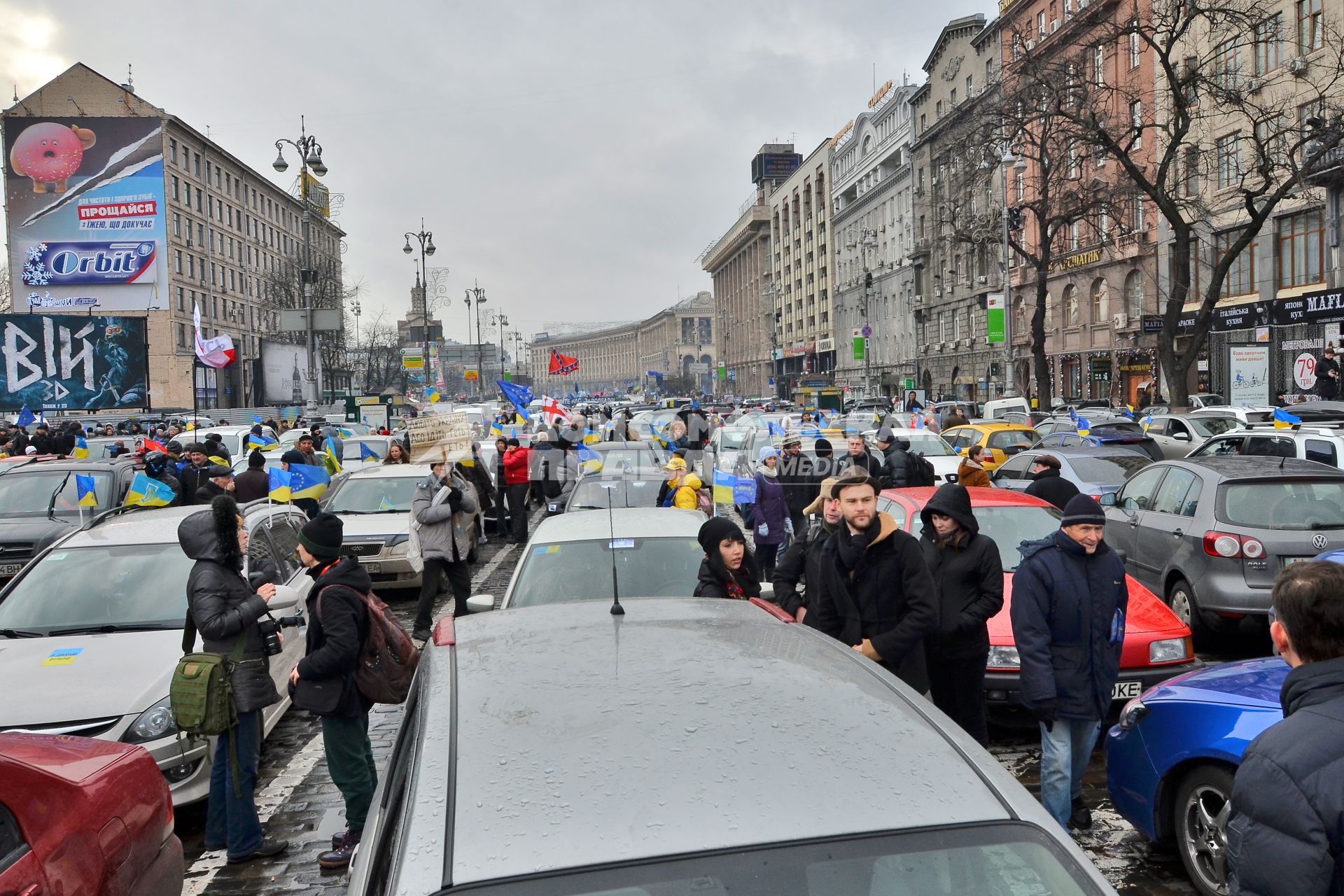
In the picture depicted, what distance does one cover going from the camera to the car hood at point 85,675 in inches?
216

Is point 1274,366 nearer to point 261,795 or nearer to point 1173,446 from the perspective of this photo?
point 1173,446

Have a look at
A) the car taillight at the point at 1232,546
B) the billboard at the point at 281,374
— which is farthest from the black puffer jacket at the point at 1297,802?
the billboard at the point at 281,374

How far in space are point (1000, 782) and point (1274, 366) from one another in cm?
3733

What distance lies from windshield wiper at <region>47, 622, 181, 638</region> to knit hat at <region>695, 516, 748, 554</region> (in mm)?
3305

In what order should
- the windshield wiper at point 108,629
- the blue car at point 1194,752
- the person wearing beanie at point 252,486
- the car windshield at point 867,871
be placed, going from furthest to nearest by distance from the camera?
the person wearing beanie at point 252,486, the windshield wiper at point 108,629, the blue car at point 1194,752, the car windshield at point 867,871

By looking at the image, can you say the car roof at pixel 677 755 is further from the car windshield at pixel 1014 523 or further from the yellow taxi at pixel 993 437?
the yellow taxi at pixel 993 437

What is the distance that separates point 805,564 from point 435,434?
12.4m

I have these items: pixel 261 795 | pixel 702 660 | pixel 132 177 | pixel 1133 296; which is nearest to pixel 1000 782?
pixel 702 660

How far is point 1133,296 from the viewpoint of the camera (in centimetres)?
4588

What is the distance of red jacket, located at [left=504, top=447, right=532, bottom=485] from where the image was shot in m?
17.1

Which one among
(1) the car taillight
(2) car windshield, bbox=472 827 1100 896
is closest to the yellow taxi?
(1) the car taillight

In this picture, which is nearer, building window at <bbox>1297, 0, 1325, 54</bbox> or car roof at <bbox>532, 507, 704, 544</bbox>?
car roof at <bbox>532, 507, 704, 544</bbox>

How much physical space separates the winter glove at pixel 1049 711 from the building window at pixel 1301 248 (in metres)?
34.2

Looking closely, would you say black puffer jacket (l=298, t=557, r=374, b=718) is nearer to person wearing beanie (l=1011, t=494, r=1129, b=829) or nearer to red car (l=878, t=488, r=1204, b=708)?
person wearing beanie (l=1011, t=494, r=1129, b=829)
